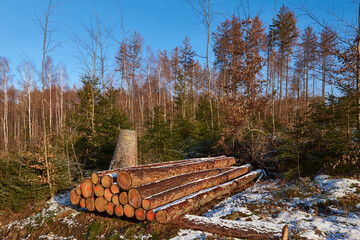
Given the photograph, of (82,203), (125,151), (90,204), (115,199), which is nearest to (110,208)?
(115,199)

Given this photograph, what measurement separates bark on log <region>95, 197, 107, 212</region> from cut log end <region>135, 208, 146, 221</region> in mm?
932

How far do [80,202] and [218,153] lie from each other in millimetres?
6812

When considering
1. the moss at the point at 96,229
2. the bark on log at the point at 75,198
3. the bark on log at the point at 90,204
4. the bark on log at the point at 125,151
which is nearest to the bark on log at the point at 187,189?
the moss at the point at 96,229

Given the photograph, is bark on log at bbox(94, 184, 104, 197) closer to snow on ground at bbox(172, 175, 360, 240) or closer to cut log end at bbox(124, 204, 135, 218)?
cut log end at bbox(124, 204, 135, 218)

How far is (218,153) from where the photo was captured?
10219 millimetres

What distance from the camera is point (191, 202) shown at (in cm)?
493

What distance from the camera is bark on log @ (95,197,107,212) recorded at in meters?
4.77

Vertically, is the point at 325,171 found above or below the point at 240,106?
below

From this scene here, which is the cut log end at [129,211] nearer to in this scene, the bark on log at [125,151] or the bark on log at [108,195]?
the bark on log at [108,195]

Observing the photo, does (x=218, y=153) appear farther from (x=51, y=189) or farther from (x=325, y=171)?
(x=51, y=189)

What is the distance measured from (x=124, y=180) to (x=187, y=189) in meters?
1.79

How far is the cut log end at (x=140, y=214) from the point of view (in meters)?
4.28

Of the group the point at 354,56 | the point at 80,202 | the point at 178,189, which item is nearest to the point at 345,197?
the point at 178,189

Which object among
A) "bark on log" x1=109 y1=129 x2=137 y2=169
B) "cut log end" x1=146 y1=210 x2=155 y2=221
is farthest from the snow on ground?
"bark on log" x1=109 y1=129 x2=137 y2=169
